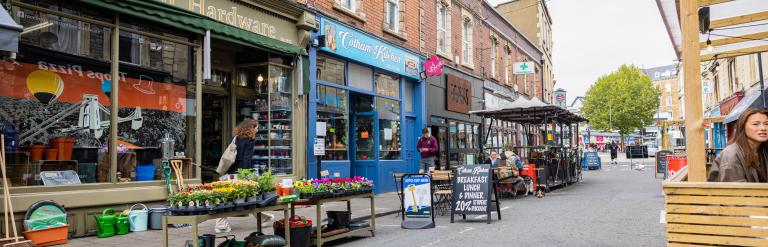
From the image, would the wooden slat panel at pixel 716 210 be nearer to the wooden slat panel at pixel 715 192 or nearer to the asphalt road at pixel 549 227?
the wooden slat panel at pixel 715 192

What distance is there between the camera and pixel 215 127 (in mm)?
11867

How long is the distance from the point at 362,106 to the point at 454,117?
5.96m

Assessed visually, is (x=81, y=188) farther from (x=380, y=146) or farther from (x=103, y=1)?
(x=380, y=146)

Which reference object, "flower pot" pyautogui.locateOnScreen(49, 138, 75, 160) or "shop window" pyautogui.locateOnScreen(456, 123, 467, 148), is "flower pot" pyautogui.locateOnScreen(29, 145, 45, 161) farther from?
"shop window" pyautogui.locateOnScreen(456, 123, 467, 148)

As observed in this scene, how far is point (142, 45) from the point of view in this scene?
9.06 m

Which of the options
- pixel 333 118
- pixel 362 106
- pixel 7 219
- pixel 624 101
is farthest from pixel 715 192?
pixel 624 101

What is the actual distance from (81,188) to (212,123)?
4.16 metres

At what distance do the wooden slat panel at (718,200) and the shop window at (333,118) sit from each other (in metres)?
9.64

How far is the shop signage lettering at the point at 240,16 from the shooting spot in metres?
9.74

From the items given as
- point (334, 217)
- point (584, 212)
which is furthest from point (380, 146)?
point (334, 217)

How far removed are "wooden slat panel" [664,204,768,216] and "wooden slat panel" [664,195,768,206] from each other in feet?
0.11

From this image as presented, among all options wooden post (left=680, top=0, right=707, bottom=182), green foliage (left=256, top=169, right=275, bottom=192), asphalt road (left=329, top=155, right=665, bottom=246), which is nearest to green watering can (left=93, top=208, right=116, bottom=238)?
green foliage (left=256, top=169, right=275, bottom=192)

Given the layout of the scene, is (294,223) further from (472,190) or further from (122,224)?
(472,190)

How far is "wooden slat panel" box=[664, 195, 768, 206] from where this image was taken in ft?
11.8
